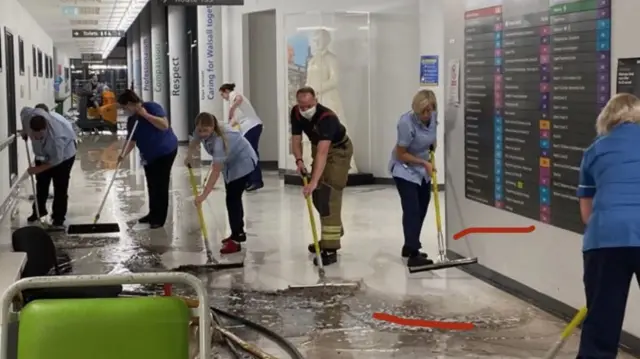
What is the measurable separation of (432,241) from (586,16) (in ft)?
11.7

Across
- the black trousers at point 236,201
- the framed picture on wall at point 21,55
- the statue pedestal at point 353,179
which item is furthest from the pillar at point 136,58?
the black trousers at point 236,201

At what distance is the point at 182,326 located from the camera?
2.78 m

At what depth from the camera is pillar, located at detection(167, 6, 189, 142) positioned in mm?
22172

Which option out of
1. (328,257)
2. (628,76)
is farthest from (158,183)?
(628,76)

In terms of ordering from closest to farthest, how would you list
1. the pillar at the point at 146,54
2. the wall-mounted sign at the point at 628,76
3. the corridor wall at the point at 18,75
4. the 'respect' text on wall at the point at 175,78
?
the wall-mounted sign at the point at 628,76 → the corridor wall at the point at 18,75 → the 'respect' text on wall at the point at 175,78 → the pillar at the point at 146,54

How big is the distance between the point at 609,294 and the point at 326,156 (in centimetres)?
333

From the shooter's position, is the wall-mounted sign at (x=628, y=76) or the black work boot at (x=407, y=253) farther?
the black work boot at (x=407, y=253)

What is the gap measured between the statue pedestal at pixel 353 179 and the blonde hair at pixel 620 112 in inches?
348

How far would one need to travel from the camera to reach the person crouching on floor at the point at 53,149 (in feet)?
29.3

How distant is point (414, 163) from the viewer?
6965mm

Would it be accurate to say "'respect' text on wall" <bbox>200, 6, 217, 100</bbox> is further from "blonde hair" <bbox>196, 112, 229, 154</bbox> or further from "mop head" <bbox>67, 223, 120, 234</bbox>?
"blonde hair" <bbox>196, 112, 229, 154</bbox>

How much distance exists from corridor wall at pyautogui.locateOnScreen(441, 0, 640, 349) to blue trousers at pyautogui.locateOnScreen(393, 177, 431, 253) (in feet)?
0.87

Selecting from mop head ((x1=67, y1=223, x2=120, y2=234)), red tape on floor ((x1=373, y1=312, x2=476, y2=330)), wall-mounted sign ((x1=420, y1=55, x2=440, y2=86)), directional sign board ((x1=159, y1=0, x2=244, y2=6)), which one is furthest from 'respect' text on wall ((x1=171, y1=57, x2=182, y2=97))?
red tape on floor ((x1=373, y1=312, x2=476, y2=330))

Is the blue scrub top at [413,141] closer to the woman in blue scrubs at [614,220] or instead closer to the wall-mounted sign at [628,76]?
the wall-mounted sign at [628,76]
